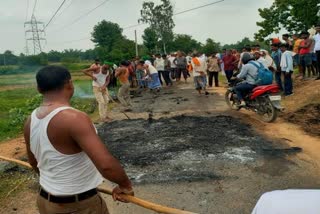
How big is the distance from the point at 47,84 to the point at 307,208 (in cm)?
186

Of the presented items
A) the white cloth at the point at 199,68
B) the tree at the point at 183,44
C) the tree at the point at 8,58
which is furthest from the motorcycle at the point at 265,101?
the tree at the point at 8,58

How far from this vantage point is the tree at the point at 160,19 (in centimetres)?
6356

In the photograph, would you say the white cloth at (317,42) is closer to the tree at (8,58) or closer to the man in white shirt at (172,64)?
the man in white shirt at (172,64)

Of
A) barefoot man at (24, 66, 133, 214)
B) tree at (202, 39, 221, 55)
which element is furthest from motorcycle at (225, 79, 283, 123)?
tree at (202, 39, 221, 55)

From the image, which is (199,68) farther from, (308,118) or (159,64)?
(308,118)

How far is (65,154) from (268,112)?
8235 millimetres

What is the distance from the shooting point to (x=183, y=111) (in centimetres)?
1238

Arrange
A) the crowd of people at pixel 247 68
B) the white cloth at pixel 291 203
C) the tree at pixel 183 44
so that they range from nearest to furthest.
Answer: the white cloth at pixel 291 203
the crowd of people at pixel 247 68
the tree at pixel 183 44

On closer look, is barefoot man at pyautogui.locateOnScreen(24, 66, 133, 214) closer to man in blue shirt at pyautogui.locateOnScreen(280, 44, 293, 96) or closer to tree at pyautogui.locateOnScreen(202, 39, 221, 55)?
man in blue shirt at pyautogui.locateOnScreen(280, 44, 293, 96)

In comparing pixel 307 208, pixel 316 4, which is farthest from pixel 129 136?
pixel 316 4

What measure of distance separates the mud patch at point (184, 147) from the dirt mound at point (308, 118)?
1.26 meters

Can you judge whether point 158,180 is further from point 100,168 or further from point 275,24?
point 275,24

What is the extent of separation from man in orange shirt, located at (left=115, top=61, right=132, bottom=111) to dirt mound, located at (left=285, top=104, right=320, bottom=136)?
220 inches

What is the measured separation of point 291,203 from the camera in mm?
1800
